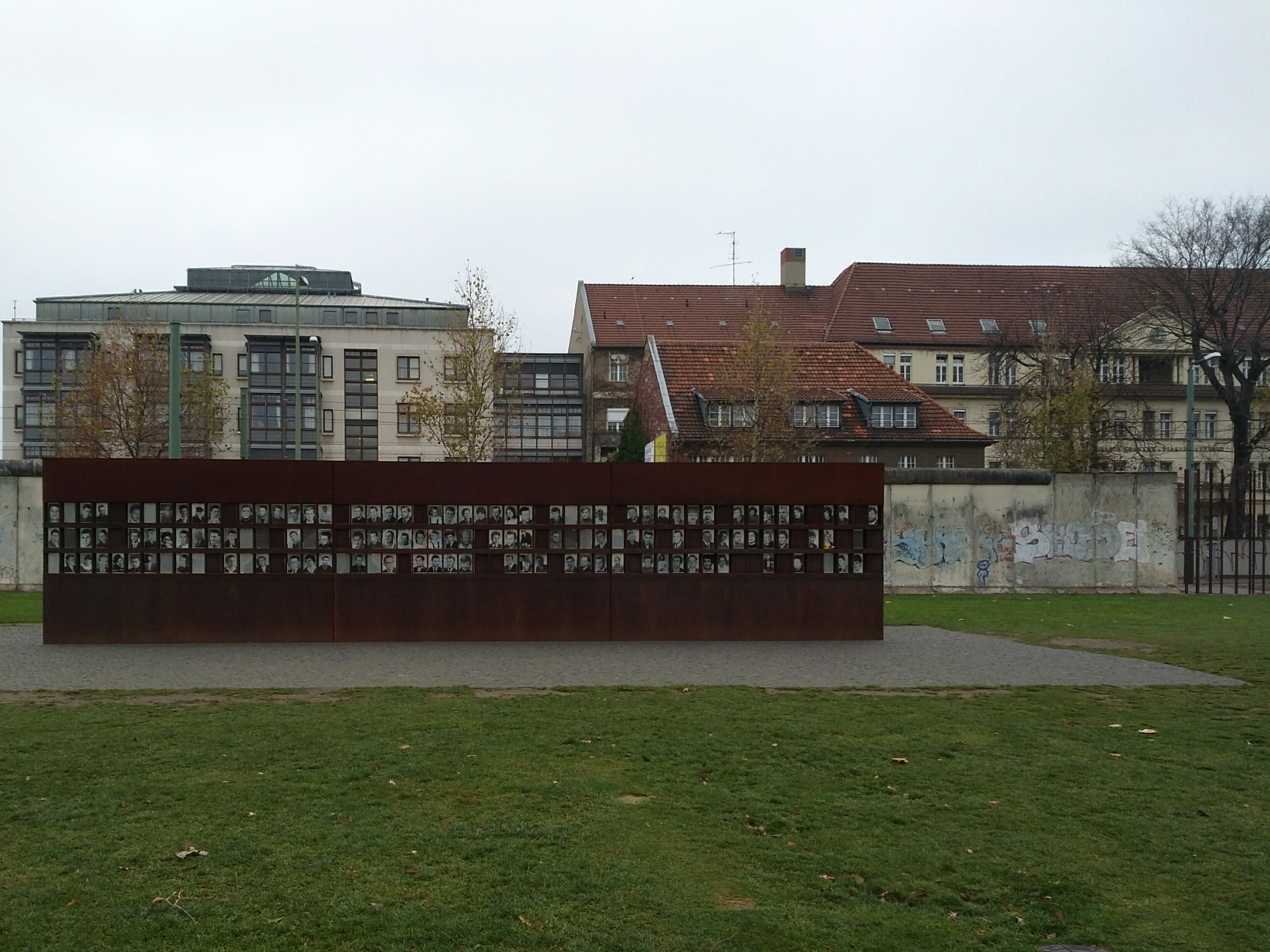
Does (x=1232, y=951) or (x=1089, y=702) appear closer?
(x=1232, y=951)

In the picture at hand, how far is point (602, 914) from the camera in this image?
5098 millimetres

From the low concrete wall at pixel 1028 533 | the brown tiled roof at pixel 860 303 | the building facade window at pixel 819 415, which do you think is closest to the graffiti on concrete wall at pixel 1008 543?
the low concrete wall at pixel 1028 533

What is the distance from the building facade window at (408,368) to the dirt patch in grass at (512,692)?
61.1 metres

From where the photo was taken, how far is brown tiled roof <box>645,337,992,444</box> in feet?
158

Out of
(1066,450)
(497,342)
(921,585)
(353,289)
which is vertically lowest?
(921,585)

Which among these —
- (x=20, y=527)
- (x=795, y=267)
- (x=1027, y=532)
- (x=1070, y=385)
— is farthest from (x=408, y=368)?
(x=1027, y=532)

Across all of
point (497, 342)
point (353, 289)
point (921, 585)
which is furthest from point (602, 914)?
point (353, 289)

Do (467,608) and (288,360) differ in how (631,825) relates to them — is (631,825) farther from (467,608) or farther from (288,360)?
(288,360)

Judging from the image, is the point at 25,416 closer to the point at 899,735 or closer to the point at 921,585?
the point at 921,585

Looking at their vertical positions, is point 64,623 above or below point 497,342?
below

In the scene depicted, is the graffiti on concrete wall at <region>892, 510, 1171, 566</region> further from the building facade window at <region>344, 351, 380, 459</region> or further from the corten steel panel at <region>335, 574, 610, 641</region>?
the building facade window at <region>344, 351, 380, 459</region>

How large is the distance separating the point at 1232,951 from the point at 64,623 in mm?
15146

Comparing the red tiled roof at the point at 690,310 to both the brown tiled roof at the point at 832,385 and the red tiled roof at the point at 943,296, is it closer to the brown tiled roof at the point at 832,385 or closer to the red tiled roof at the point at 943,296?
the red tiled roof at the point at 943,296

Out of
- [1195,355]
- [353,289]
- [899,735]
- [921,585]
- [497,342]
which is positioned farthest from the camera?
[353,289]
